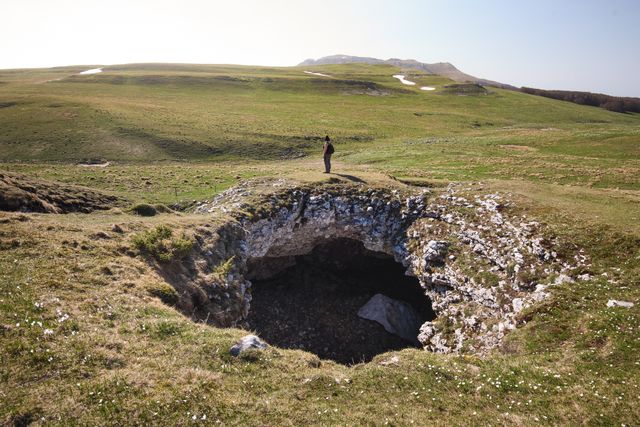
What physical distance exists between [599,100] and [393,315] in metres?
128

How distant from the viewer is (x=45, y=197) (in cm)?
2448

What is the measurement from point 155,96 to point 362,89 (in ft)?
199

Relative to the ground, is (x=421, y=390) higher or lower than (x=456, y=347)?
higher

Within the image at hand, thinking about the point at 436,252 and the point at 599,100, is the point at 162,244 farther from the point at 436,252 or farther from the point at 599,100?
the point at 599,100

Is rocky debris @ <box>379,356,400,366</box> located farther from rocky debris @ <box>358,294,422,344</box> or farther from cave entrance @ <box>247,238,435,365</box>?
rocky debris @ <box>358,294,422,344</box>

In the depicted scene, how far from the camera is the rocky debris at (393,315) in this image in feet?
93.5

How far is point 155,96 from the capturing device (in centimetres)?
9531

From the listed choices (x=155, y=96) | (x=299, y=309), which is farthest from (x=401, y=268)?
(x=155, y=96)

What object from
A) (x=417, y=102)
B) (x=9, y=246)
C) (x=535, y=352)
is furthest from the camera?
(x=417, y=102)

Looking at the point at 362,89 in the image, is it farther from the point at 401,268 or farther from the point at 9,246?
the point at 9,246

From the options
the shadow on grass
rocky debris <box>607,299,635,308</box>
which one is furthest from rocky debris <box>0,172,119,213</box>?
rocky debris <box>607,299,635,308</box>

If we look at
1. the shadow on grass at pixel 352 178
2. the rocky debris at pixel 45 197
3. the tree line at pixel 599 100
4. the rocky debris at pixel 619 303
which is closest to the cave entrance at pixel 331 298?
the shadow on grass at pixel 352 178

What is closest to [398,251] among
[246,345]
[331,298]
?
[331,298]

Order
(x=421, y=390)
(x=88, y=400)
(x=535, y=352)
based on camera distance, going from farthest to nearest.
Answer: (x=535, y=352)
(x=421, y=390)
(x=88, y=400)
